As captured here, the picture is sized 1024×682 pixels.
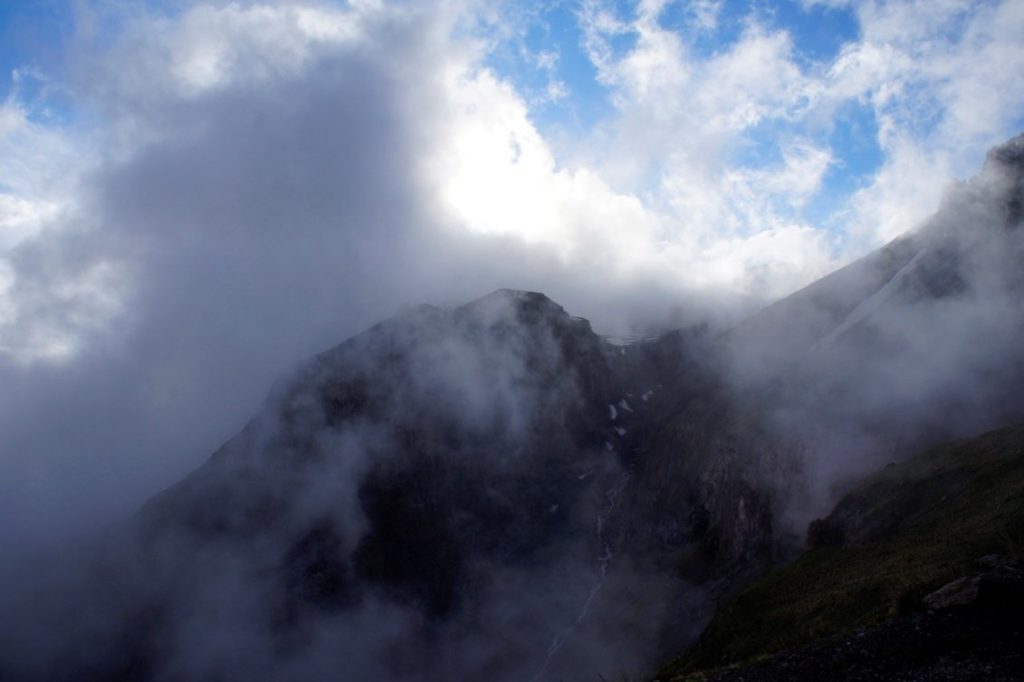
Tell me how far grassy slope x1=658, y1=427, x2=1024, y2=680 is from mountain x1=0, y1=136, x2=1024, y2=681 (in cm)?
697

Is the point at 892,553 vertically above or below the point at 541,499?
below

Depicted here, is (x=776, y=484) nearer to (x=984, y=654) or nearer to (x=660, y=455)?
(x=660, y=455)

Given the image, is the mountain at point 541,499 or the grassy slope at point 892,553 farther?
the mountain at point 541,499

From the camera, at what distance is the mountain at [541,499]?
95.3 m

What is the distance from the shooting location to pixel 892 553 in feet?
144

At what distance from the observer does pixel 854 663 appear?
26031mm

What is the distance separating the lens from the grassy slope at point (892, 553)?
3378cm

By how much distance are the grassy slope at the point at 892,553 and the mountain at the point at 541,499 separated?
6971 mm

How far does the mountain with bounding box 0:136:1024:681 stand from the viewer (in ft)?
313

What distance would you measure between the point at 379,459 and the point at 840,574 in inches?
5760

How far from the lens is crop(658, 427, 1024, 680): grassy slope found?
3378 cm

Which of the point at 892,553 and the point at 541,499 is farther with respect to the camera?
the point at 541,499

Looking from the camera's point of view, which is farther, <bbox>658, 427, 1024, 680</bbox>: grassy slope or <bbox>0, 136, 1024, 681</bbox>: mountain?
<bbox>0, 136, 1024, 681</bbox>: mountain

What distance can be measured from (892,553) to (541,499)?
132517mm
